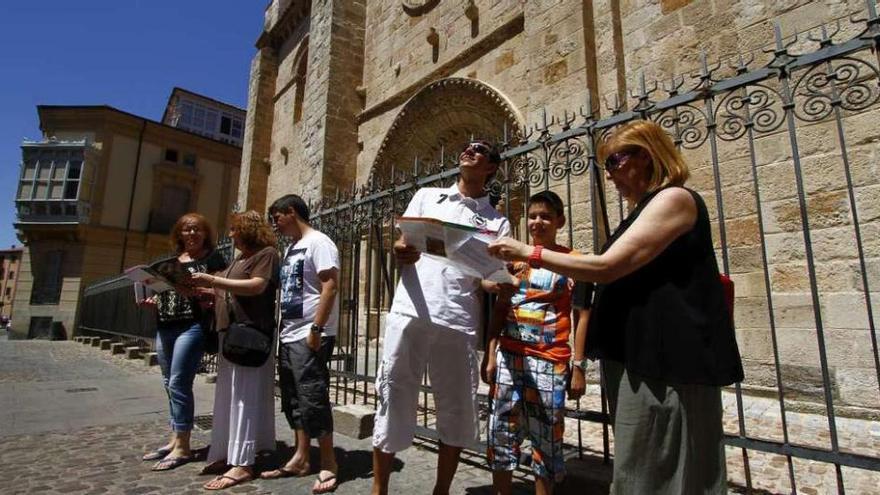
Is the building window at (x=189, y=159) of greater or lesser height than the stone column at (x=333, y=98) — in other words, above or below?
above

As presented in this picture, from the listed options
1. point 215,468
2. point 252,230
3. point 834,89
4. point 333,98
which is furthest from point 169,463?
point 333,98

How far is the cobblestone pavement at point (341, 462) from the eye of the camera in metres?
2.57

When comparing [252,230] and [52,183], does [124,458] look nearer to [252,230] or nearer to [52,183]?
[252,230]

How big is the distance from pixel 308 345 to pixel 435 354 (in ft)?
3.05

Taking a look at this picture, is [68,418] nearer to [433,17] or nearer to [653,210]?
[653,210]

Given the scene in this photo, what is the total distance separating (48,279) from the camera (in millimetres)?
21391

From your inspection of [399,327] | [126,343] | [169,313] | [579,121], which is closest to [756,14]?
[579,121]

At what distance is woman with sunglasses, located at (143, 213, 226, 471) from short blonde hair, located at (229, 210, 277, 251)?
0.38 meters

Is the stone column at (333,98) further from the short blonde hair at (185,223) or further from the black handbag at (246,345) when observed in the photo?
the black handbag at (246,345)

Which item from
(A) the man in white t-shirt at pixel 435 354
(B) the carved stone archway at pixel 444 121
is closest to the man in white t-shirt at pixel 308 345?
(A) the man in white t-shirt at pixel 435 354

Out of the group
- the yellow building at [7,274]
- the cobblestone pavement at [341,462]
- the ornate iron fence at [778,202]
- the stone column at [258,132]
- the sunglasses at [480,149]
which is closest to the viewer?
the sunglasses at [480,149]

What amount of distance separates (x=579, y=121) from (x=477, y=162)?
145 inches

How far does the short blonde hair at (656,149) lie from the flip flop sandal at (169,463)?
3.20 m

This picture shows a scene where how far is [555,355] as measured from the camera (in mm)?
2189
